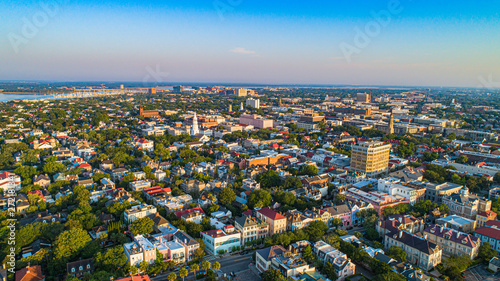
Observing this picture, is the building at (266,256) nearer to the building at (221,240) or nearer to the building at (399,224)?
the building at (221,240)

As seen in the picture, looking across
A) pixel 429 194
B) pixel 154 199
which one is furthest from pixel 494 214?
pixel 154 199

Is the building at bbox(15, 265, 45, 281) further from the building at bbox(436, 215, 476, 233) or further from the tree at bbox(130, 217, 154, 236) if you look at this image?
the building at bbox(436, 215, 476, 233)

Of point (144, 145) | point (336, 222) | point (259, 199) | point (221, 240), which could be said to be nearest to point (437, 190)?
point (336, 222)

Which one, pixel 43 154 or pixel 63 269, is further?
pixel 43 154

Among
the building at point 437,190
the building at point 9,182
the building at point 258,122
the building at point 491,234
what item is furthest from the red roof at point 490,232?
the building at point 258,122

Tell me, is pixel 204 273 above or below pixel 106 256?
below

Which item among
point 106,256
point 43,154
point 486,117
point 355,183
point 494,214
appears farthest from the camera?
point 486,117

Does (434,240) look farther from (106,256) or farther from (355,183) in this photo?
(106,256)

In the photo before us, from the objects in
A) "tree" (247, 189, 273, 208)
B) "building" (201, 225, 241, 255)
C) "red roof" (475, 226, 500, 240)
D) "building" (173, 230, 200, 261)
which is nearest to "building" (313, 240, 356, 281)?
"building" (201, 225, 241, 255)
